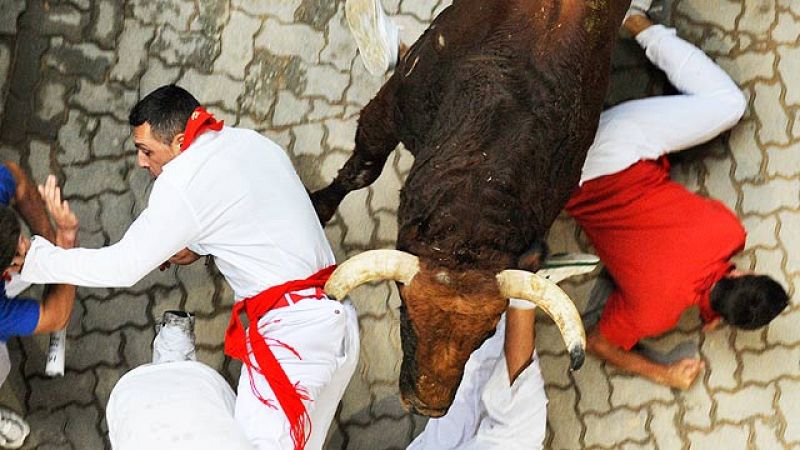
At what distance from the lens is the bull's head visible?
309 centimetres

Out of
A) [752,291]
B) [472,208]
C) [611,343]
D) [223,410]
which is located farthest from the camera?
[611,343]

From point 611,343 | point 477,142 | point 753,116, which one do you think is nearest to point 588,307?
point 611,343

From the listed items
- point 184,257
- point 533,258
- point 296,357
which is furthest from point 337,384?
point 533,258

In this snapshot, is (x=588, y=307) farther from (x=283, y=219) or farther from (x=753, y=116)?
(x=283, y=219)

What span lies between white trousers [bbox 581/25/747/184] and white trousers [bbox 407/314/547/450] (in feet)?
2.87

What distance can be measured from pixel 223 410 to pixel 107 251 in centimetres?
71

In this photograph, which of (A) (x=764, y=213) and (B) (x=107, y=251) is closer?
(B) (x=107, y=251)

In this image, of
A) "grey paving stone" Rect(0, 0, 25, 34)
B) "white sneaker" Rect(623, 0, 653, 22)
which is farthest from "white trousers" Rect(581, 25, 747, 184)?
"grey paving stone" Rect(0, 0, 25, 34)

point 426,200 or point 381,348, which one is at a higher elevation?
point 426,200

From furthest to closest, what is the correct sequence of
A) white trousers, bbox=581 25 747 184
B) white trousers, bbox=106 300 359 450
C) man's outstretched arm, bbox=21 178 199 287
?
white trousers, bbox=581 25 747 184 < man's outstretched arm, bbox=21 178 199 287 < white trousers, bbox=106 300 359 450

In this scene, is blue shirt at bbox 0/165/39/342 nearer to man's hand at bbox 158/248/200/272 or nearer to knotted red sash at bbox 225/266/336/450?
man's hand at bbox 158/248/200/272

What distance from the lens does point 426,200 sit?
3.30 metres

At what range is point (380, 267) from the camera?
10.2 ft

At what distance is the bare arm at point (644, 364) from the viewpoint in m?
4.51
